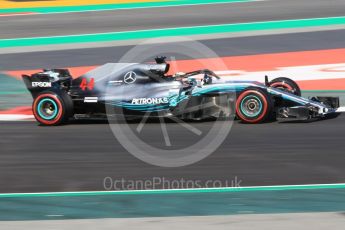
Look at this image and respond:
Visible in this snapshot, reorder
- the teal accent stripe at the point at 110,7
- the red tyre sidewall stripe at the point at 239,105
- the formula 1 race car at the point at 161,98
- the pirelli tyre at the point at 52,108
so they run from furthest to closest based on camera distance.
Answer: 1. the teal accent stripe at the point at 110,7
2. the pirelli tyre at the point at 52,108
3. the formula 1 race car at the point at 161,98
4. the red tyre sidewall stripe at the point at 239,105

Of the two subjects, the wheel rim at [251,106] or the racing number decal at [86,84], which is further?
the racing number decal at [86,84]

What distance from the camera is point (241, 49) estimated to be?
1838cm

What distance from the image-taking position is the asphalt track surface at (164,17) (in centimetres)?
2188

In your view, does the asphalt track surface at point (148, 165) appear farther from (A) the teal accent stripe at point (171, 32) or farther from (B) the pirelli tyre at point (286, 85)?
(A) the teal accent stripe at point (171, 32)

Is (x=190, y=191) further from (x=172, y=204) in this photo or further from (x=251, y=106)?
(x=251, y=106)

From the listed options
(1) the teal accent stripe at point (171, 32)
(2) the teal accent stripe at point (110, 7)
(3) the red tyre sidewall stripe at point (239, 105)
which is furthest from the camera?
(2) the teal accent stripe at point (110, 7)

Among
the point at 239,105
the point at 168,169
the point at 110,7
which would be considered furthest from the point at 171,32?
the point at 168,169

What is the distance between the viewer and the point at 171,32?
2047cm

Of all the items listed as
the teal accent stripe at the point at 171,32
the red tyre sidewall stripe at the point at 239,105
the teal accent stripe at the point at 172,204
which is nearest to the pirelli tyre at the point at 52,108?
the red tyre sidewall stripe at the point at 239,105

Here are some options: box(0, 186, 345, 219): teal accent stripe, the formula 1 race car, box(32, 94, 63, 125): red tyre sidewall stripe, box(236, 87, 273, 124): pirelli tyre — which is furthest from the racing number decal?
box(0, 186, 345, 219): teal accent stripe

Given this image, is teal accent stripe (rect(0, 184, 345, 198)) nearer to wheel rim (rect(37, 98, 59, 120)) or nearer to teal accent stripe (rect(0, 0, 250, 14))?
wheel rim (rect(37, 98, 59, 120))

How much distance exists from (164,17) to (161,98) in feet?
41.2

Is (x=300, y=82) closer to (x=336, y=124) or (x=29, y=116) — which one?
(x=336, y=124)

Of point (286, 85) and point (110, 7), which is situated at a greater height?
point (110, 7)
